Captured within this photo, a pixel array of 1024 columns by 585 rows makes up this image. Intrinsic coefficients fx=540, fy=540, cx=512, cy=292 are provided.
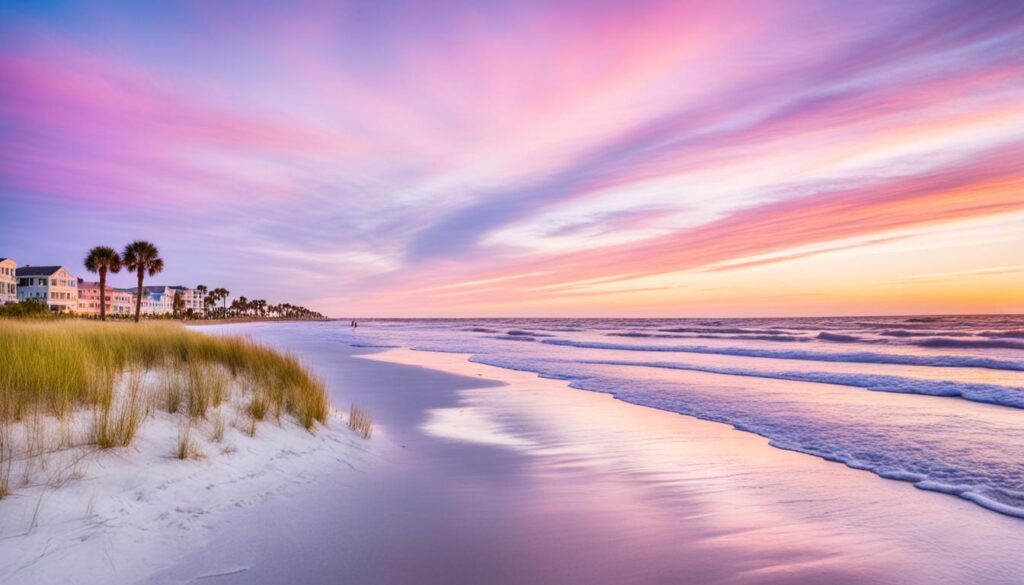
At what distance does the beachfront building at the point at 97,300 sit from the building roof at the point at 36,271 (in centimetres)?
1265

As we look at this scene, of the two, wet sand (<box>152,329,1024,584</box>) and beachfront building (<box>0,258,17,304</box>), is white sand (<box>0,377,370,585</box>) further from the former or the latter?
beachfront building (<box>0,258,17,304</box>)

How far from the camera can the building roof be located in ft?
368

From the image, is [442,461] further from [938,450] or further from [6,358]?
[938,450]

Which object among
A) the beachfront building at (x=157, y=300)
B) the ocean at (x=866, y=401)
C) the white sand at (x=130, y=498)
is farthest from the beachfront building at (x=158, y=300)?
the white sand at (x=130, y=498)

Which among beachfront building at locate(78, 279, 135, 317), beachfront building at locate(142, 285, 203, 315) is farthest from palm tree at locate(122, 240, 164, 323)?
beachfront building at locate(142, 285, 203, 315)

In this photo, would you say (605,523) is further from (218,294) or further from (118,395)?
(218,294)

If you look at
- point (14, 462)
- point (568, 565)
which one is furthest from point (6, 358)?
point (568, 565)

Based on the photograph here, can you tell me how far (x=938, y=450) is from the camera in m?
9.65

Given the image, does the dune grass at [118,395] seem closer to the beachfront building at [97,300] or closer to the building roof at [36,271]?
the building roof at [36,271]

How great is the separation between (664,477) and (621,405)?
22.6ft

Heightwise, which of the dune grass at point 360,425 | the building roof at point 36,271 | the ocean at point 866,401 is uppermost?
the building roof at point 36,271

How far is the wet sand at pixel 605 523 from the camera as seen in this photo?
16.1 feet

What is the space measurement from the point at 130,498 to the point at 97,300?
171 meters

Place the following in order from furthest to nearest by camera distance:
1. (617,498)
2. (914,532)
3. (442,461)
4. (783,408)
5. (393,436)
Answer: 1. (783,408)
2. (393,436)
3. (442,461)
4. (617,498)
5. (914,532)
